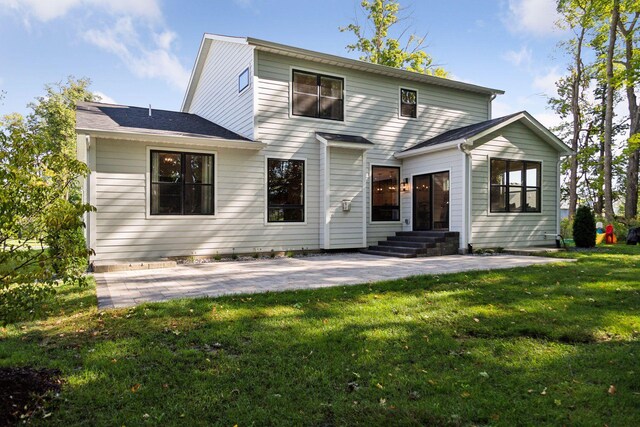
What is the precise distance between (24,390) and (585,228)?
12945mm

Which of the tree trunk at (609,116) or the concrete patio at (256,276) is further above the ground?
the tree trunk at (609,116)

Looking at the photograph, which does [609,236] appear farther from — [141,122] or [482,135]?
[141,122]

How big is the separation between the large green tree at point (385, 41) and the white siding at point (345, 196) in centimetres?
1366

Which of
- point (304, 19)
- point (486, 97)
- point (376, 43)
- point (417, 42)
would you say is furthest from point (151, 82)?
point (486, 97)

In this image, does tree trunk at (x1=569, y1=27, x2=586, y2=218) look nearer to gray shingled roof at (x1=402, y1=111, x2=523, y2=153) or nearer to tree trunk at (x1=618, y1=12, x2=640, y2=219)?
tree trunk at (x1=618, y1=12, x2=640, y2=219)

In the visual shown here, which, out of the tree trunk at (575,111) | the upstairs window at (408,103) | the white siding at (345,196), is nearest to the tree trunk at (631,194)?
the tree trunk at (575,111)

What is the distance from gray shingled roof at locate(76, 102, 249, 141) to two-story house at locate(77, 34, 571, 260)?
75mm

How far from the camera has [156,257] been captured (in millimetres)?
9031

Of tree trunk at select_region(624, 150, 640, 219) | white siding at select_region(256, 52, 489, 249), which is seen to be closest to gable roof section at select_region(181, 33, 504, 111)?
white siding at select_region(256, 52, 489, 249)

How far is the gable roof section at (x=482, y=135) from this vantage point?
10430 millimetres

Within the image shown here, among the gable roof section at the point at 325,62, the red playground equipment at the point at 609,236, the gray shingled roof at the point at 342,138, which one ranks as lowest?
the red playground equipment at the point at 609,236

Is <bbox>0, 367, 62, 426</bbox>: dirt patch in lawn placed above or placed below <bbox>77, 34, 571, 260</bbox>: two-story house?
below

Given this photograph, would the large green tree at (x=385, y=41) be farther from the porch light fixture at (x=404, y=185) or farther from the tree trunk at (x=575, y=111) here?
the porch light fixture at (x=404, y=185)

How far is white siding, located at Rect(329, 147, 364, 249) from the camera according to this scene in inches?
420
